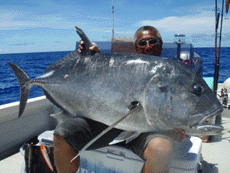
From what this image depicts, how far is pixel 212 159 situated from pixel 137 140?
1.34 meters

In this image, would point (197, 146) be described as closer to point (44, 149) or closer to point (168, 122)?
point (168, 122)

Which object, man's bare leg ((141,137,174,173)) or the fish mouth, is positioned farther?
man's bare leg ((141,137,174,173))

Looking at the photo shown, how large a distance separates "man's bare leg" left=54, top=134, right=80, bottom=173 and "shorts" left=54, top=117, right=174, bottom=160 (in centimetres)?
6

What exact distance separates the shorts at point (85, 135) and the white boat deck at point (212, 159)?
1.02 m

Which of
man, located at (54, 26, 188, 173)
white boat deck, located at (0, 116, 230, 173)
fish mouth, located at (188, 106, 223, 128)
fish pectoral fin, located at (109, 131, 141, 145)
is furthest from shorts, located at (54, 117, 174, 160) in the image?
white boat deck, located at (0, 116, 230, 173)

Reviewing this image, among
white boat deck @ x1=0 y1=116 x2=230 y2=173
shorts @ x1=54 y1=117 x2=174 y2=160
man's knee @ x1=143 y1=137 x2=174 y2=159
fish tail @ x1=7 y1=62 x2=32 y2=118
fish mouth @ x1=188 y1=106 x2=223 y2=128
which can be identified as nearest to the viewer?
fish mouth @ x1=188 y1=106 x2=223 y2=128

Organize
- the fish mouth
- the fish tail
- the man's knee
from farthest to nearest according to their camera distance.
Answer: the fish tail
the man's knee
the fish mouth

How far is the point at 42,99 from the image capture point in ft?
9.89

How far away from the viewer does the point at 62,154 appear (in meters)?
1.49

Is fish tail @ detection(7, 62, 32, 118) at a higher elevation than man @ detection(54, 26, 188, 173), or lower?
higher

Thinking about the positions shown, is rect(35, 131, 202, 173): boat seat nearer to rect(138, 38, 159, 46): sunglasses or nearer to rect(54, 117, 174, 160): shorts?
rect(54, 117, 174, 160): shorts

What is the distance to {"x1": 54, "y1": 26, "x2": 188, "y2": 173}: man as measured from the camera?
1.26 meters

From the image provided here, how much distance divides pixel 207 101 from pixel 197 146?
0.60 m

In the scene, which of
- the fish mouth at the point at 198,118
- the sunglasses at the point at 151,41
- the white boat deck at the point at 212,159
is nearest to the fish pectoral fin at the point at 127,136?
the fish mouth at the point at 198,118
